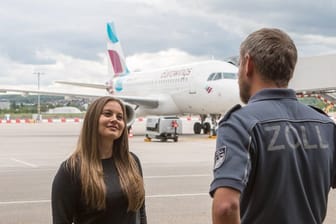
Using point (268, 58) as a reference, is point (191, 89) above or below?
above

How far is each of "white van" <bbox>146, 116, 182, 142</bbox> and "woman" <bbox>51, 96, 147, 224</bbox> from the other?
64.0ft

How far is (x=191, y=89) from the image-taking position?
26375mm

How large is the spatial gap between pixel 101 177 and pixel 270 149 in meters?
1.34

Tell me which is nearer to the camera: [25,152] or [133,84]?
[25,152]

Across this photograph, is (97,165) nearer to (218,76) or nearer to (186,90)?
(218,76)

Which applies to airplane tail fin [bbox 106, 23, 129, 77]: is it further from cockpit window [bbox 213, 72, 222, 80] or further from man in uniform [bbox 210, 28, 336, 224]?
man in uniform [bbox 210, 28, 336, 224]

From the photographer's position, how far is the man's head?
2.24m

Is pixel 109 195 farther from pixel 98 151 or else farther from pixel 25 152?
pixel 25 152

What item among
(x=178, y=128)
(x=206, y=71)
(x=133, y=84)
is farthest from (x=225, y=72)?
(x=133, y=84)

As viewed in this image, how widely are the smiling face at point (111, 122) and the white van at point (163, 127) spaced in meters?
19.5

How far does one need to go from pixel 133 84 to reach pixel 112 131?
29573 millimetres

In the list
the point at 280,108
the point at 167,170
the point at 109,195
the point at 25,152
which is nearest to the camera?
the point at 280,108

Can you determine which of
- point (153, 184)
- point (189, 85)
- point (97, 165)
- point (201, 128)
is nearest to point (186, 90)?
point (189, 85)

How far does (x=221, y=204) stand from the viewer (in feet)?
6.79
